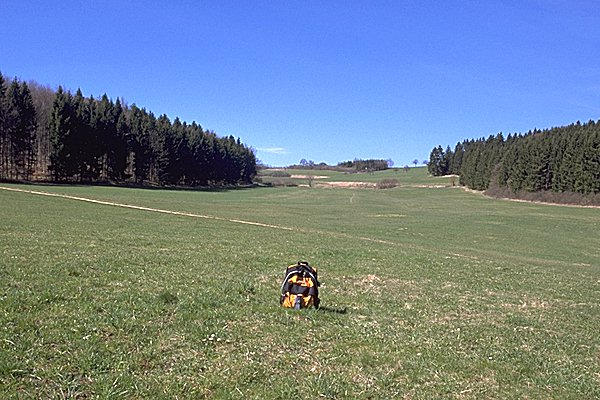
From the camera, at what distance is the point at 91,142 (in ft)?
319

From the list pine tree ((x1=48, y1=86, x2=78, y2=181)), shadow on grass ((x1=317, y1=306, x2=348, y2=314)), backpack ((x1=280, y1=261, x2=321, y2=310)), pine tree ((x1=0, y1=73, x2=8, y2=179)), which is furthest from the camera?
pine tree ((x1=48, y1=86, x2=78, y2=181))

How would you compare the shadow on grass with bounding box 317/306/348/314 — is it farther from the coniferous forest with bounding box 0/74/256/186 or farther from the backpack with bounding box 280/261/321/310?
the coniferous forest with bounding box 0/74/256/186

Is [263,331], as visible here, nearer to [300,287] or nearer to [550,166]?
[300,287]

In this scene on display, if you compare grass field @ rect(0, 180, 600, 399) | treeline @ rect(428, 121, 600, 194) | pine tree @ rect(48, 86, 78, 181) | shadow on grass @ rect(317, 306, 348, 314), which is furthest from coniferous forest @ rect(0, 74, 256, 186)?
treeline @ rect(428, 121, 600, 194)

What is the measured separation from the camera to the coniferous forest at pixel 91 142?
85000mm

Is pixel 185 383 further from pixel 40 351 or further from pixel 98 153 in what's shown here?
Answer: pixel 98 153

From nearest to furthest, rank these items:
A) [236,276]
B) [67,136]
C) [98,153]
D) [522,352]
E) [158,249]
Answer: [522,352] → [236,276] → [158,249] → [67,136] → [98,153]

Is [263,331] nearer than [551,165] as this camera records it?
Yes

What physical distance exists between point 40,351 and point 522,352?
8.67m

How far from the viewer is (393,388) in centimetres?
680

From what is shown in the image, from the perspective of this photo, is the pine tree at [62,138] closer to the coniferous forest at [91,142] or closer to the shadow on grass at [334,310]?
the coniferous forest at [91,142]

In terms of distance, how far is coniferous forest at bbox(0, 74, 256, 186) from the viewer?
8500 centimetres

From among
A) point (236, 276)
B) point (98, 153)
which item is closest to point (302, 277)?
point (236, 276)

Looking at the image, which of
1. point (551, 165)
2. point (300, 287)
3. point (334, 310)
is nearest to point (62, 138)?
point (334, 310)
